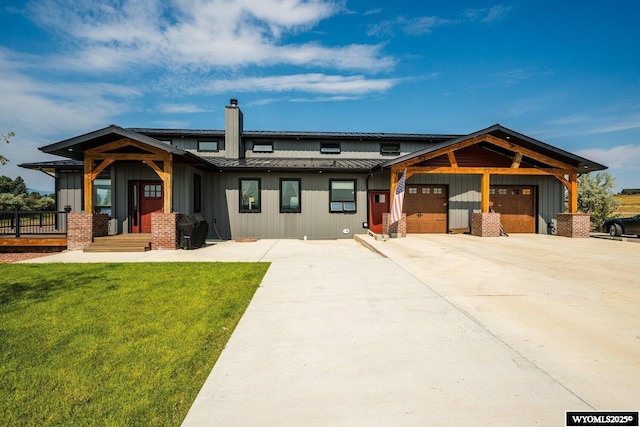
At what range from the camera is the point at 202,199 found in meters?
14.6

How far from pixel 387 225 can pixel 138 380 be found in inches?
476

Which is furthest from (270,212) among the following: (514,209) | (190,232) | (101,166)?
(514,209)

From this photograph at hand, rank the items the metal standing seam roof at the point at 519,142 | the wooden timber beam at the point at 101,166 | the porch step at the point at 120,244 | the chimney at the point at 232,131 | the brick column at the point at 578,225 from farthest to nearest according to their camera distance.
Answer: the chimney at the point at 232,131 < the brick column at the point at 578,225 < the metal standing seam roof at the point at 519,142 < the wooden timber beam at the point at 101,166 < the porch step at the point at 120,244

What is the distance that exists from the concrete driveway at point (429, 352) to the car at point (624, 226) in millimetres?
10505

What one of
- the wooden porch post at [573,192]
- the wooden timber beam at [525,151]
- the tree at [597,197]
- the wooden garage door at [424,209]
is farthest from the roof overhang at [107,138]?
the tree at [597,197]

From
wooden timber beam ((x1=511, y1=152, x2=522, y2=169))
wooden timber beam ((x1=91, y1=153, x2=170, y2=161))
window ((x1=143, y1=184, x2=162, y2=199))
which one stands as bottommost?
window ((x1=143, y1=184, x2=162, y2=199))

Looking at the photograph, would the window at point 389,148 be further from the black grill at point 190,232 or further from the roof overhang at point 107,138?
the black grill at point 190,232

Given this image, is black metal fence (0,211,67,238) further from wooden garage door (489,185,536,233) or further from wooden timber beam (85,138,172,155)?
wooden garage door (489,185,536,233)

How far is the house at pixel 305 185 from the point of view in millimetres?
13195

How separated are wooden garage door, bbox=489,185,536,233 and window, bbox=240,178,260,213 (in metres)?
12.4

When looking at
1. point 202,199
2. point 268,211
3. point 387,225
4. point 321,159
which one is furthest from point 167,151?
point 387,225

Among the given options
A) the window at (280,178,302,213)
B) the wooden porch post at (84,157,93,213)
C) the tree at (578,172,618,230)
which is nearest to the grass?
the wooden porch post at (84,157,93,213)

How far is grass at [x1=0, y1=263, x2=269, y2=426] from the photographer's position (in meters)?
2.29

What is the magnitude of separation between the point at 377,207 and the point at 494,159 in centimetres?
684
